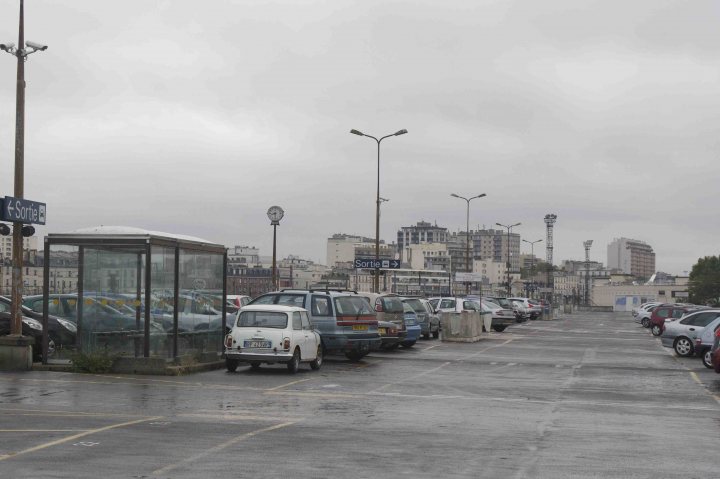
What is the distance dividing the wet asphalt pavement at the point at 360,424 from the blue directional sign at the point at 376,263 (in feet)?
68.8

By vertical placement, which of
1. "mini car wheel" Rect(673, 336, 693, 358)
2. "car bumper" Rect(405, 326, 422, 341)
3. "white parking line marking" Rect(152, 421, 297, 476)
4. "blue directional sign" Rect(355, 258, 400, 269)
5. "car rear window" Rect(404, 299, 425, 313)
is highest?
"blue directional sign" Rect(355, 258, 400, 269)

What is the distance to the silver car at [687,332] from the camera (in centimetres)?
3309

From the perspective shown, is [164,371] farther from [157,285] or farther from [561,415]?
[561,415]

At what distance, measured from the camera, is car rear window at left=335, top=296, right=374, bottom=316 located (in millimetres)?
26219

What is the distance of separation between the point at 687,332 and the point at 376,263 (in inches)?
656

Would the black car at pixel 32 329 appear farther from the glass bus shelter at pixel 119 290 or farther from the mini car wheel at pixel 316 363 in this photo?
the mini car wheel at pixel 316 363

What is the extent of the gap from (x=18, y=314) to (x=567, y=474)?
50.5ft

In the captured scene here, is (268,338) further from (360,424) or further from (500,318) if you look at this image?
(500,318)

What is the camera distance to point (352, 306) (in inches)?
1048

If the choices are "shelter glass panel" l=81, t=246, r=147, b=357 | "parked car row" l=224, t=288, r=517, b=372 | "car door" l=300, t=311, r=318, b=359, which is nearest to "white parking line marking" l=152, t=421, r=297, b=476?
"parked car row" l=224, t=288, r=517, b=372

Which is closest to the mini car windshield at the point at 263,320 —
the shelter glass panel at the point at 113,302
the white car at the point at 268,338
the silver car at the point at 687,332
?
the white car at the point at 268,338

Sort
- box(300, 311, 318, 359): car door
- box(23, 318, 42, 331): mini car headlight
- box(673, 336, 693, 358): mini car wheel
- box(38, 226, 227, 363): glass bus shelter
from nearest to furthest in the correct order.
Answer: box(38, 226, 227, 363): glass bus shelter < box(300, 311, 318, 359): car door < box(23, 318, 42, 331): mini car headlight < box(673, 336, 693, 358): mini car wheel

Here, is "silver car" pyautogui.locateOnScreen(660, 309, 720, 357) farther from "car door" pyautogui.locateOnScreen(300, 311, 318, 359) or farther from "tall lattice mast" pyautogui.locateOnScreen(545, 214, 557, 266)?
"tall lattice mast" pyautogui.locateOnScreen(545, 214, 557, 266)

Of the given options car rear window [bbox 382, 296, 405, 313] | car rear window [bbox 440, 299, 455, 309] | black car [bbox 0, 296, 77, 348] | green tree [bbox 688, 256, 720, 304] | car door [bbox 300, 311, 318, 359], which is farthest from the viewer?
green tree [bbox 688, 256, 720, 304]
